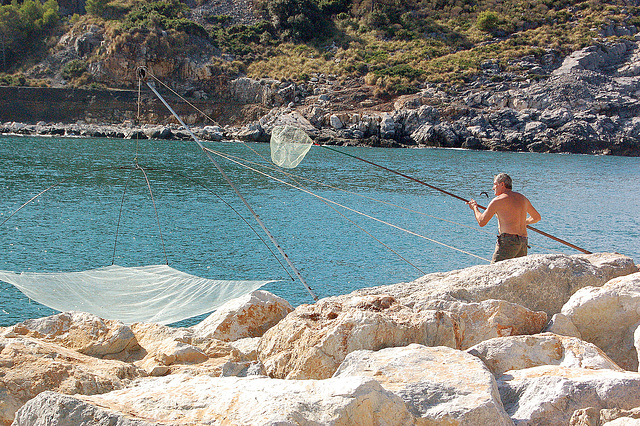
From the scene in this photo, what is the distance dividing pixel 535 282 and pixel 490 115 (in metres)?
48.3

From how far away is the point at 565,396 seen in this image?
2783 millimetres

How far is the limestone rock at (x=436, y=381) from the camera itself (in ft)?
8.44

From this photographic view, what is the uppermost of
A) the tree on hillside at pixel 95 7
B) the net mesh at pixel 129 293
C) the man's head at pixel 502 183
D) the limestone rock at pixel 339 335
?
the tree on hillside at pixel 95 7

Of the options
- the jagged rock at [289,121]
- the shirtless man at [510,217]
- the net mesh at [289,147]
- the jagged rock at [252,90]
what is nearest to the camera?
the shirtless man at [510,217]

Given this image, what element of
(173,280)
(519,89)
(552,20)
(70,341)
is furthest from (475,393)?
(552,20)

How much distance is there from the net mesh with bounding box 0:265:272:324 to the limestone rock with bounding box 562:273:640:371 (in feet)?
14.1

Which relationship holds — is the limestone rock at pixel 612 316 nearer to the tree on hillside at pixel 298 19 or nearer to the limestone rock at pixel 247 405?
the limestone rock at pixel 247 405

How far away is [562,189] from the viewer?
26.3 m

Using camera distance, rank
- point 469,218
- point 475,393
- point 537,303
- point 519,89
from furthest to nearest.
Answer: point 519,89, point 469,218, point 537,303, point 475,393

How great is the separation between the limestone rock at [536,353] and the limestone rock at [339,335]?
293mm

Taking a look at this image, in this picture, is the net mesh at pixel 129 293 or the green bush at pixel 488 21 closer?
the net mesh at pixel 129 293

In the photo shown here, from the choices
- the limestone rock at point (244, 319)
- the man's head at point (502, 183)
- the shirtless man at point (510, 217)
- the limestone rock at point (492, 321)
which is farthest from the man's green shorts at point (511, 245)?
the limestone rock at point (244, 319)

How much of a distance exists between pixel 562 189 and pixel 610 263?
23560 mm

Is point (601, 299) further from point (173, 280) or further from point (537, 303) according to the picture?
point (173, 280)
